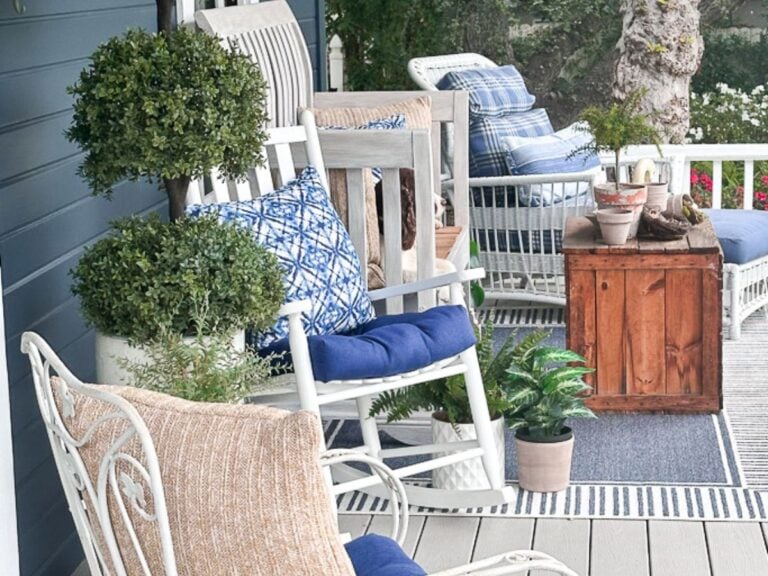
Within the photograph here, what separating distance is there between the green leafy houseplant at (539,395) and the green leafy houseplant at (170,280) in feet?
3.44

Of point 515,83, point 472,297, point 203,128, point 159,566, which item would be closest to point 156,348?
point 203,128

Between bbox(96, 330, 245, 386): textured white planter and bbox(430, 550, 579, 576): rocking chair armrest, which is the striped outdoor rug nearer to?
bbox(96, 330, 245, 386): textured white planter

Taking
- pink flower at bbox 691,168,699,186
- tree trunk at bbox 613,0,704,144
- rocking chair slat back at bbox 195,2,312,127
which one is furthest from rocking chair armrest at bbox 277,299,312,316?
pink flower at bbox 691,168,699,186

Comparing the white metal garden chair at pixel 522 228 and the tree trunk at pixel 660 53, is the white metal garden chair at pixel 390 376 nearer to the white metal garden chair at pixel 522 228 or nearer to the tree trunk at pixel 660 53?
the white metal garden chair at pixel 522 228

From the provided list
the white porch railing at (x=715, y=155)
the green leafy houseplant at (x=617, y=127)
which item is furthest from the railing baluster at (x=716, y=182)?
the green leafy houseplant at (x=617, y=127)

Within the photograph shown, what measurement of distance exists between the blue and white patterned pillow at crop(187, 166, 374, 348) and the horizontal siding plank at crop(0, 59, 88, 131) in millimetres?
436

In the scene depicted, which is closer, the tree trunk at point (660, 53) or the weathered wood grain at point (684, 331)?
the weathered wood grain at point (684, 331)

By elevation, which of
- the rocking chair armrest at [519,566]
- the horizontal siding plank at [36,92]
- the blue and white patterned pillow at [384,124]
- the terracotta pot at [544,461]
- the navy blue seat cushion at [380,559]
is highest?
the horizontal siding plank at [36,92]

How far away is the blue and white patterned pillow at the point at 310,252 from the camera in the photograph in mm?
3354

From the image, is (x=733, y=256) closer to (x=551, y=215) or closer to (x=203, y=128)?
(x=551, y=215)

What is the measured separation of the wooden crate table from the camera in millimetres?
4242

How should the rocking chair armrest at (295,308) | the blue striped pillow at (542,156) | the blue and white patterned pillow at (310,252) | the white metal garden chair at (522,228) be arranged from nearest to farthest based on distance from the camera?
1. the rocking chair armrest at (295,308)
2. the blue and white patterned pillow at (310,252)
3. the white metal garden chair at (522,228)
4. the blue striped pillow at (542,156)

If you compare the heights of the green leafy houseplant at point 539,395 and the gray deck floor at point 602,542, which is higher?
the green leafy houseplant at point 539,395

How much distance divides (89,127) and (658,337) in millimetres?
2103
